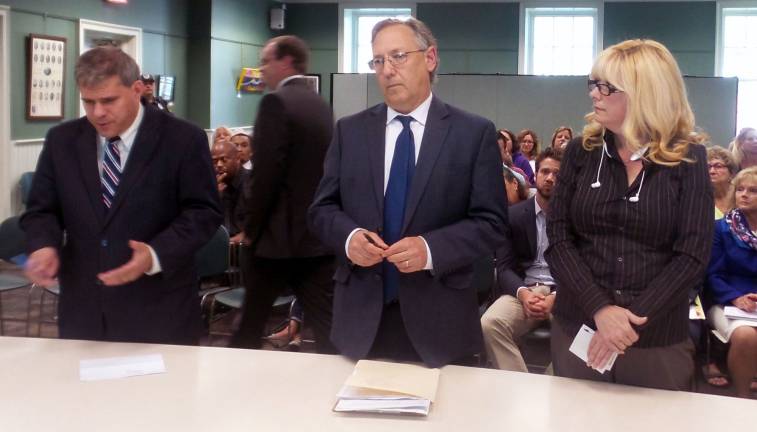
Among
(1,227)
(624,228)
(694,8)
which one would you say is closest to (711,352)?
(624,228)

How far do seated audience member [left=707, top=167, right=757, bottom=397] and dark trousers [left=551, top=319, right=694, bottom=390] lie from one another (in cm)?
188

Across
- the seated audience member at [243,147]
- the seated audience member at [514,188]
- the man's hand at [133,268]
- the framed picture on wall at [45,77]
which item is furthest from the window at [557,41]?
the man's hand at [133,268]

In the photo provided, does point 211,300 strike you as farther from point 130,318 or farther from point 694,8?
point 694,8

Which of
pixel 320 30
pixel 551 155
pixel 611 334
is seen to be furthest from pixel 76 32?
pixel 611 334

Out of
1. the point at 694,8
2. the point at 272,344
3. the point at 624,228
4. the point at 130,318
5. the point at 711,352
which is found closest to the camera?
the point at 624,228

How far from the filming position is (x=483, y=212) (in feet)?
7.08

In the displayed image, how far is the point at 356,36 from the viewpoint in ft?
49.7

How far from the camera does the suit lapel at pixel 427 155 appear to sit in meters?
2.13

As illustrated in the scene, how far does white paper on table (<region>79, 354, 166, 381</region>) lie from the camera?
2.03 m

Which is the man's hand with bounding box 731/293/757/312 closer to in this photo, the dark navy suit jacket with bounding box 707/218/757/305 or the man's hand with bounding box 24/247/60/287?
the dark navy suit jacket with bounding box 707/218/757/305

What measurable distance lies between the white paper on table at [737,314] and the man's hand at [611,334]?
212 cm

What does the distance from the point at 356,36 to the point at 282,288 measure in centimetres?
A: 1228

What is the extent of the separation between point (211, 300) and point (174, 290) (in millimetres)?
2070

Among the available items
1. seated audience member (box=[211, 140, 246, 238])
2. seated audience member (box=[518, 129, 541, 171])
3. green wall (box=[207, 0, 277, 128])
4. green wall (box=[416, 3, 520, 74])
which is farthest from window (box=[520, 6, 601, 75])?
seated audience member (box=[211, 140, 246, 238])
